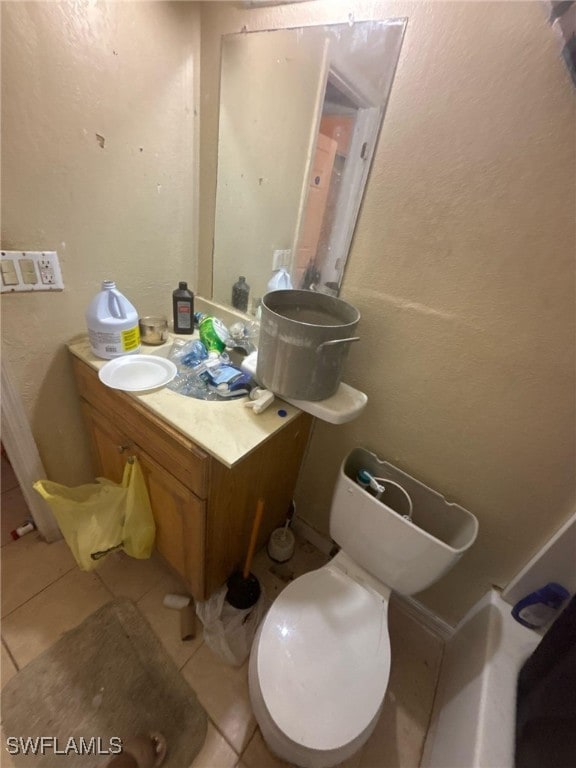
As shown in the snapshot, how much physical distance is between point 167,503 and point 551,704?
972 millimetres

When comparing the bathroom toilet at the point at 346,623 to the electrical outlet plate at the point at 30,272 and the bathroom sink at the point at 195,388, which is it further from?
the electrical outlet plate at the point at 30,272

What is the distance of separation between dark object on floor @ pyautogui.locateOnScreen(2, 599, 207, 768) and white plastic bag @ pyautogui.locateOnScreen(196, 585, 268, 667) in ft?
0.42

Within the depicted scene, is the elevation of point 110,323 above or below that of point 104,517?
above

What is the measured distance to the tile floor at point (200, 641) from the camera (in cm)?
88

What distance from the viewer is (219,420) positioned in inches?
31.6

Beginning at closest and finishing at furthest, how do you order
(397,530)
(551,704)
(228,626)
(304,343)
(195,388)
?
(551,704), (304,343), (397,530), (195,388), (228,626)

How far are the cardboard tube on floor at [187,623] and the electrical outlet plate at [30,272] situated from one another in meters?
1.11

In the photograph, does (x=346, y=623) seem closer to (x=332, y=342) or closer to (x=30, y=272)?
(x=332, y=342)

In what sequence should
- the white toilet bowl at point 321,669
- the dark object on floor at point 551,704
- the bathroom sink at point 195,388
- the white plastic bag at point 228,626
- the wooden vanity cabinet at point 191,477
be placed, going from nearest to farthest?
1. the dark object on floor at point 551,704
2. the white toilet bowl at point 321,669
3. the wooden vanity cabinet at point 191,477
4. the bathroom sink at point 195,388
5. the white plastic bag at point 228,626

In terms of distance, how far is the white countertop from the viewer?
0.73m

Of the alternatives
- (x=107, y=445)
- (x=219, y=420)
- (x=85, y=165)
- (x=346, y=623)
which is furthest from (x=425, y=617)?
(x=85, y=165)

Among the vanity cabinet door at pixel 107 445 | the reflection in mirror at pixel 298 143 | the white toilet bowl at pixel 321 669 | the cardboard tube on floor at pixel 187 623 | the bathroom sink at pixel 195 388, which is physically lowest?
the cardboard tube on floor at pixel 187 623

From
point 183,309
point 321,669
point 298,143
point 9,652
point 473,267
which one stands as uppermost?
point 298,143

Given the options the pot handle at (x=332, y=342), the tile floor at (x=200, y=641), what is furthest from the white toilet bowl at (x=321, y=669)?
the pot handle at (x=332, y=342)
